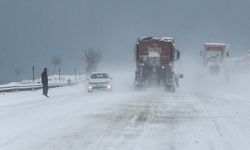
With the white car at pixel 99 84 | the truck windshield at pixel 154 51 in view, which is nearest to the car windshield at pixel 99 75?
the white car at pixel 99 84

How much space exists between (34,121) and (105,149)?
21.1ft

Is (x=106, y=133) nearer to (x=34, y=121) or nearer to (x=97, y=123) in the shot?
(x=97, y=123)

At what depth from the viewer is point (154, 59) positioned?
43094 mm

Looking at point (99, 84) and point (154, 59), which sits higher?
point (154, 59)

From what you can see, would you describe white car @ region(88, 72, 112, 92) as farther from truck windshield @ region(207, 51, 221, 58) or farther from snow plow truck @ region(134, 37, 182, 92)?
truck windshield @ region(207, 51, 221, 58)

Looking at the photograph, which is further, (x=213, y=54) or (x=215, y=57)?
(x=213, y=54)

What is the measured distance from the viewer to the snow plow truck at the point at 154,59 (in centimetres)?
4297

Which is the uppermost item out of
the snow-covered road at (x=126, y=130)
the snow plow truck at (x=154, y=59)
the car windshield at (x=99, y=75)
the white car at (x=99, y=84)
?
the snow plow truck at (x=154, y=59)

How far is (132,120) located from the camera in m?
17.6

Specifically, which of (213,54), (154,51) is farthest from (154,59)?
(213,54)

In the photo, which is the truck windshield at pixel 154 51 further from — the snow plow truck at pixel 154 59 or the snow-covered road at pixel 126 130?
the snow-covered road at pixel 126 130

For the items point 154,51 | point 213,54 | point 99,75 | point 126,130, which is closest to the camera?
point 126,130

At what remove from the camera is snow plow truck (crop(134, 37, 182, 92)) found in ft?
141

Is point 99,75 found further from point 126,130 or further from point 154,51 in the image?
point 126,130
